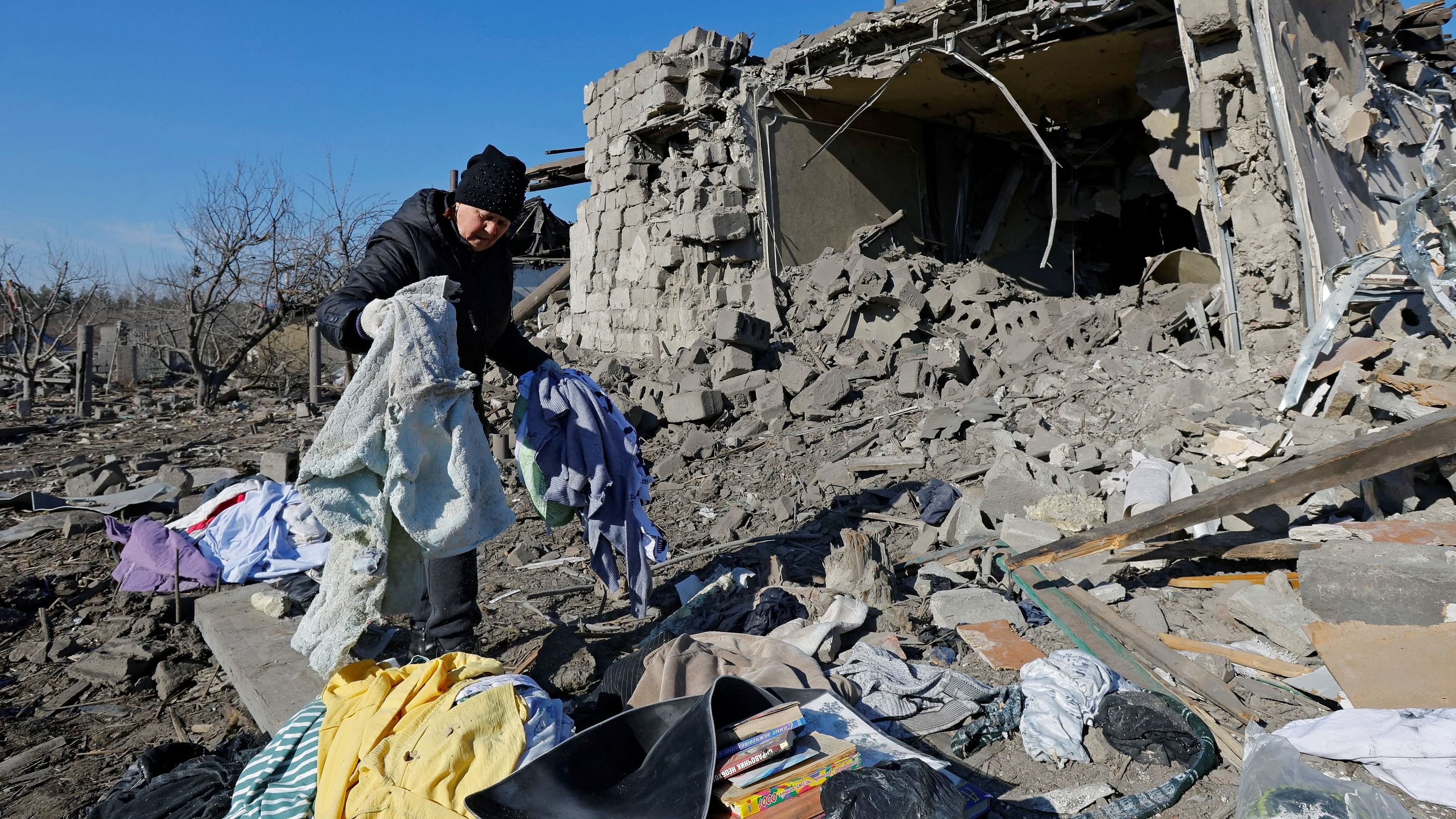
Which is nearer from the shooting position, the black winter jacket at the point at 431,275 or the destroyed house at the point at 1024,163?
the black winter jacket at the point at 431,275

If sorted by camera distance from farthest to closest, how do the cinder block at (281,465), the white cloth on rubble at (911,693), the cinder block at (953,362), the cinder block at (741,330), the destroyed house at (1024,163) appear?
the cinder block at (741,330) → the cinder block at (953,362) → the cinder block at (281,465) → the destroyed house at (1024,163) → the white cloth on rubble at (911,693)

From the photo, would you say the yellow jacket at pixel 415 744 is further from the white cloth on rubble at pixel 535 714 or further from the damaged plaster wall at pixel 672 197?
the damaged plaster wall at pixel 672 197

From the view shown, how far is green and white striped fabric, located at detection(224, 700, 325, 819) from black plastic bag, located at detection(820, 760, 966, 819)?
1267 mm

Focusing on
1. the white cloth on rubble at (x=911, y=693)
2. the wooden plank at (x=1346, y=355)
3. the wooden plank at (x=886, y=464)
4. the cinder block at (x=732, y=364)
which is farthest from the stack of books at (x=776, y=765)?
the cinder block at (x=732, y=364)

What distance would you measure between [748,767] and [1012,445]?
387cm

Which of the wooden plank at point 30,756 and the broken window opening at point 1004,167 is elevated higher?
Result: the broken window opening at point 1004,167

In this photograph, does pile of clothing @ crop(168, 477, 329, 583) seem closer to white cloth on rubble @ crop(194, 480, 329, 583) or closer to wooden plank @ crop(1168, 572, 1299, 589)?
white cloth on rubble @ crop(194, 480, 329, 583)

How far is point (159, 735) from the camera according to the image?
2.89 m

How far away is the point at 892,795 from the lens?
182cm

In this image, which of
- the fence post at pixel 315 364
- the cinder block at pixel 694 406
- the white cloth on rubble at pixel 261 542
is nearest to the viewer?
the white cloth on rubble at pixel 261 542

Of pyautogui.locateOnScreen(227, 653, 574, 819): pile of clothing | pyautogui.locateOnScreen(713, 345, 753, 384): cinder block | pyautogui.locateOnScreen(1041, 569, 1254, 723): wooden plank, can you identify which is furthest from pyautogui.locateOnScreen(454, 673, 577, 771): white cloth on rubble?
pyautogui.locateOnScreen(713, 345, 753, 384): cinder block

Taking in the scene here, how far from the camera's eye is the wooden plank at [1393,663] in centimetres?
239

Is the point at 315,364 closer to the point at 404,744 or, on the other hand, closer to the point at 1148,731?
the point at 404,744

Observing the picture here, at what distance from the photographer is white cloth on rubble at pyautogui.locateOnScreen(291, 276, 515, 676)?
2.32 meters
